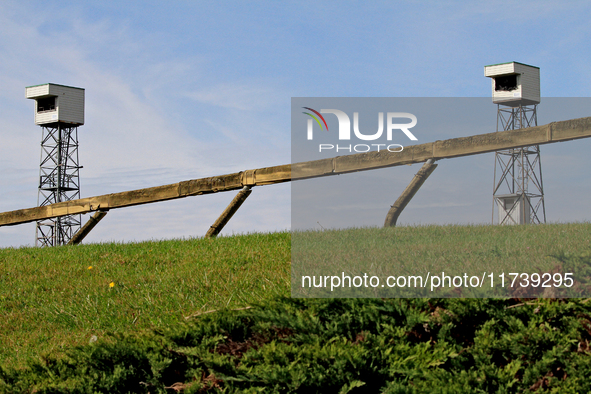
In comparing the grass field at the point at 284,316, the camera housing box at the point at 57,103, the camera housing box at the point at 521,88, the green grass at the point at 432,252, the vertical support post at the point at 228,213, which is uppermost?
the camera housing box at the point at 57,103

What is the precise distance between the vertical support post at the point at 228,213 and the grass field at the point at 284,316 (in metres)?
0.98

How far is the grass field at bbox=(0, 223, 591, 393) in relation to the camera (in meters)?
3.68

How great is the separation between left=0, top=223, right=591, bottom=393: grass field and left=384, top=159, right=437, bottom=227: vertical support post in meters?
0.22

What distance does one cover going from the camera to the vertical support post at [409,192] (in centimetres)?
719

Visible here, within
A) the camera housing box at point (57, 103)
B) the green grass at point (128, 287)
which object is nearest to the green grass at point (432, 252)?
the green grass at point (128, 287)

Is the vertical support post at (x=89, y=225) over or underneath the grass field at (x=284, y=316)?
over

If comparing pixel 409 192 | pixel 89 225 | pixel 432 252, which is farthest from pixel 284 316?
pixel 89 225

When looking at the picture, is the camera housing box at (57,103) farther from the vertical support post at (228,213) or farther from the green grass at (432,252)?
the green grass at (432,252)

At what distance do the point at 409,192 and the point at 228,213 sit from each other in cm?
348

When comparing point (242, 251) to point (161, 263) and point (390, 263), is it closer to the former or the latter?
point (161, 263)

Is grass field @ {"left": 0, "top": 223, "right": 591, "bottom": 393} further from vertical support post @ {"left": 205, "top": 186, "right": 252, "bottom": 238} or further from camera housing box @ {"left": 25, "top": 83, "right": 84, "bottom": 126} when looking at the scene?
camera housing box @ {"left": 25, "top": 83, "right": 84, "bottom": 126}

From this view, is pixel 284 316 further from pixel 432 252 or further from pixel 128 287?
pixel 128 287

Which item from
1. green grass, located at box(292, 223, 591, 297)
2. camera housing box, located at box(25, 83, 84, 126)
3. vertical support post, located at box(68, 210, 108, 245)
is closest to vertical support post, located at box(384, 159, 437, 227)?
green grass, located at box(292, 223, 591, 297)

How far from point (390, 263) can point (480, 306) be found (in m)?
1.17
